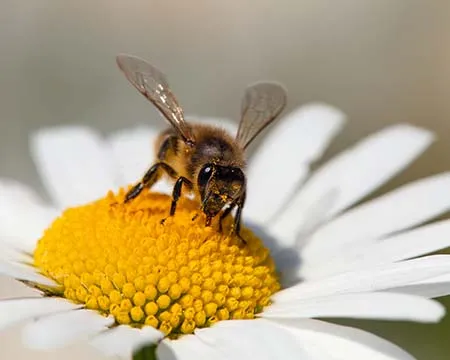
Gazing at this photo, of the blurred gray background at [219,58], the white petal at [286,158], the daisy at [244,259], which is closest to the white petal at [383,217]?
the daisy at [244,259]

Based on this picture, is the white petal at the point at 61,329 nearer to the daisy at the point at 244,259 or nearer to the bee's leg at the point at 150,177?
the daisy at the point at 244,259

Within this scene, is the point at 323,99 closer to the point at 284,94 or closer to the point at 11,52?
the point at 11,52

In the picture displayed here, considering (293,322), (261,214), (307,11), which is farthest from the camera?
(307,11)

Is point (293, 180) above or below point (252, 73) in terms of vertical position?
below

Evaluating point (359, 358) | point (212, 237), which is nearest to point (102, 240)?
point (212, 237)

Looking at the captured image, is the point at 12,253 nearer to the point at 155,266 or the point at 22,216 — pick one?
the point at 22,216

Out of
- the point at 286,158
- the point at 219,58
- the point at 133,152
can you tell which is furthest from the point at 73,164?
the point at 219,58
